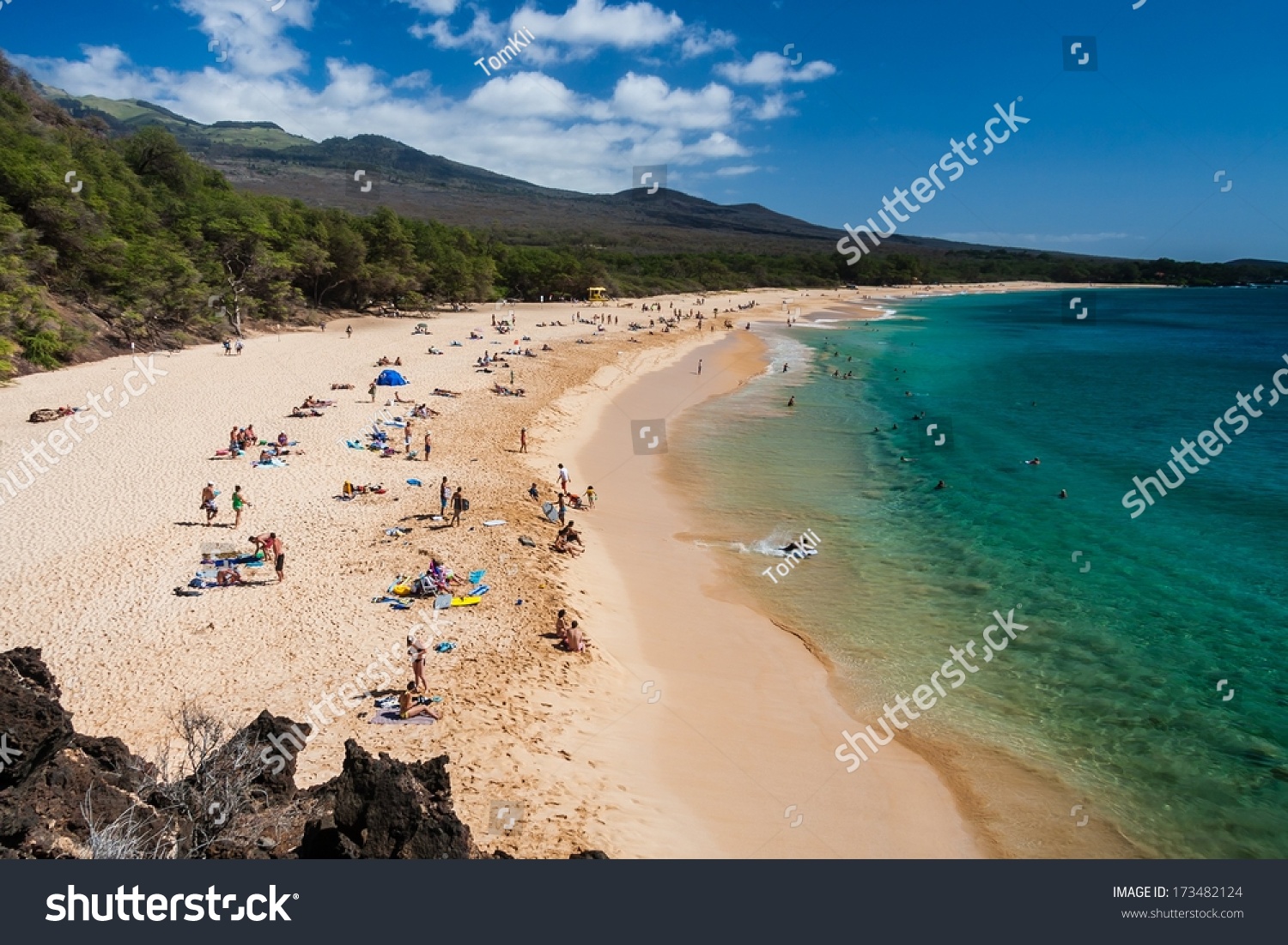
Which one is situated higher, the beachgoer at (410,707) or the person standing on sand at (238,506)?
the person standing on sand at (238,506)

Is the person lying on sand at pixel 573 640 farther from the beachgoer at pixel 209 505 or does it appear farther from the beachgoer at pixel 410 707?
the beachgoer at pixel 209 505

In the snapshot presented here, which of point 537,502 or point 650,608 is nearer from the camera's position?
point 650,608

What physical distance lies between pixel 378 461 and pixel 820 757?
16.9 metres

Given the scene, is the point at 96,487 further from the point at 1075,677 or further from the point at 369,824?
the point at 1075,677

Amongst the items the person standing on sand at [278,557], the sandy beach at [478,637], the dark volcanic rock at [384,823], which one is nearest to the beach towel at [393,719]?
the sandy beach at [478,637]

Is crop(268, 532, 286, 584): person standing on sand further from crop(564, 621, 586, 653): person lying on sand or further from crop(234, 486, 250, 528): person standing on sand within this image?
crop(564, 621, 586, 653): person lying on sand

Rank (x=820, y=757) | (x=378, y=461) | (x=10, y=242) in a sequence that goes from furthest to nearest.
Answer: (x=10, y=242), (x=378, y=461), (x=820, y=757)

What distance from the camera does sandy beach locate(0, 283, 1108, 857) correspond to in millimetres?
10422

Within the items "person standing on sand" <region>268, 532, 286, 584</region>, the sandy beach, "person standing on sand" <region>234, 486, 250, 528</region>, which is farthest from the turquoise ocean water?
"person standing on sand" <region>234, 486, 250, 528</region>

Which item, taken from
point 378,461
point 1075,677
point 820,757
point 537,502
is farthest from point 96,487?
point 1075,677

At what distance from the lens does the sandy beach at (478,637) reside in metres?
10.4

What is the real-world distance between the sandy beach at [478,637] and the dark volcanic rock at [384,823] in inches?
99.1

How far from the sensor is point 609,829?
959cm
